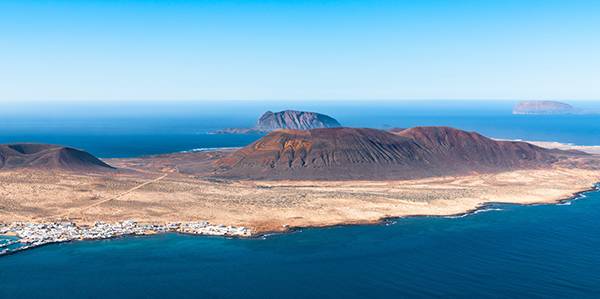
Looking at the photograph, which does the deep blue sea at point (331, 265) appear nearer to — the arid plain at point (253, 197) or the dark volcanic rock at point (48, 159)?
the arid plain at point (253, 197)

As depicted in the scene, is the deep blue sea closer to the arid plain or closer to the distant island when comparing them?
the distant island

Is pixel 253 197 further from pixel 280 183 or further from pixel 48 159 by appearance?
pixel 48 159

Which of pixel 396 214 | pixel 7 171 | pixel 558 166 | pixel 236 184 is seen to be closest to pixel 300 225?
pixel 396 214

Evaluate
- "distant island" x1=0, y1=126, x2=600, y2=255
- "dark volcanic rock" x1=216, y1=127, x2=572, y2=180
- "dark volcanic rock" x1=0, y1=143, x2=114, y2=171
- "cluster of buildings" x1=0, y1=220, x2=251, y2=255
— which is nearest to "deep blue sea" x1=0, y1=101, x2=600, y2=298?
"cluster of buildings" x1=0, y1=220, x2=251, y2=255

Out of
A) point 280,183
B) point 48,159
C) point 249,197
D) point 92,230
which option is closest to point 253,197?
point 249,197

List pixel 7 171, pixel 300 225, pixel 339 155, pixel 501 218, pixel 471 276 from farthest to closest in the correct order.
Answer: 1. pixel 339 155
2. pixel 7 171
3. pixel 501 218
4. pixel 300 225
5. pixel 471 276

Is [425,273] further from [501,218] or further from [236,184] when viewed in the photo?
[236,184]
